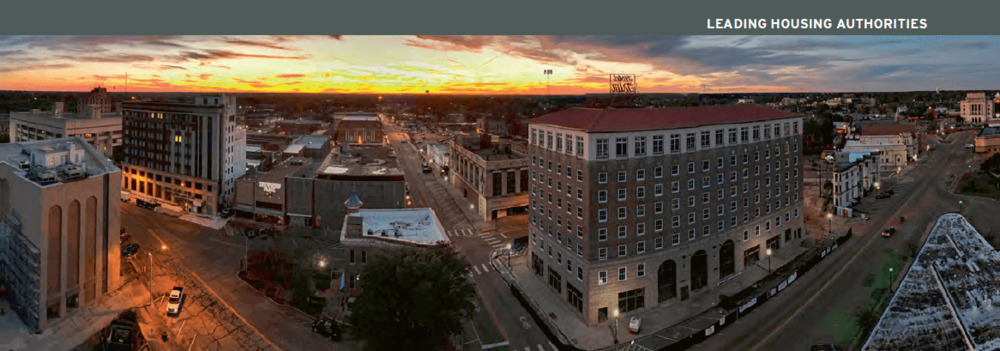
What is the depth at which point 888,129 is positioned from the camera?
8994 cm

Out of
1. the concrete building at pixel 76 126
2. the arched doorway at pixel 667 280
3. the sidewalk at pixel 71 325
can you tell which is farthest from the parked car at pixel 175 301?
the concrete building at pixel 76 126

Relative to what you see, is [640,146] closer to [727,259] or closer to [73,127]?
[727,259]

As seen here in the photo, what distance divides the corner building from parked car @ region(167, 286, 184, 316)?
25.5 m

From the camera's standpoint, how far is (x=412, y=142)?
5118 inches

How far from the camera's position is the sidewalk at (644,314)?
34.3 metres

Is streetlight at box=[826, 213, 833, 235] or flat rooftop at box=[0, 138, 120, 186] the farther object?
streetlight at box=[826, 213, 833, 235]

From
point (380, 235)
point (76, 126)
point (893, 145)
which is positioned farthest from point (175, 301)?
point (893, 145)

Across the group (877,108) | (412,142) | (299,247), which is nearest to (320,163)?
(299,247)

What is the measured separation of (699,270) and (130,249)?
48.2m

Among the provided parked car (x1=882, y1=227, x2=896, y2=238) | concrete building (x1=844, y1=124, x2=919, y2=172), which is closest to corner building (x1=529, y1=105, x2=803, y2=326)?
parked car (x1=882, y1=227, x2=896, y2=238)

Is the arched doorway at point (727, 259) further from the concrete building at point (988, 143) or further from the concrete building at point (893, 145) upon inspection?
the concrete building at point (893, 145)

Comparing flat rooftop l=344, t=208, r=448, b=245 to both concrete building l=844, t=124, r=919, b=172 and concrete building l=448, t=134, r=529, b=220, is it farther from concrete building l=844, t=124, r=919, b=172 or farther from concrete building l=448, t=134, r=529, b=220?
concrete building l=844, t=124, r=919, b=172

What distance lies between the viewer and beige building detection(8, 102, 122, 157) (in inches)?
3180

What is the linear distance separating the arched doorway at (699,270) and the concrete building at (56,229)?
140ft
